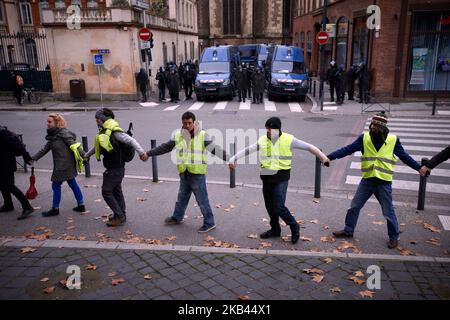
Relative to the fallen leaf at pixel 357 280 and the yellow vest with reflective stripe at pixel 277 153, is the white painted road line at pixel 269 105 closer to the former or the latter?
the yellow vest with reflective stripe at pixel 277 153

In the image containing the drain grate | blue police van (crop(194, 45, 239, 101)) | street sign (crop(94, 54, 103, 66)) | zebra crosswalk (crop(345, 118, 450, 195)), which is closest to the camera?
the drain grate

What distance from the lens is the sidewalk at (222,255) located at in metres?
4.64

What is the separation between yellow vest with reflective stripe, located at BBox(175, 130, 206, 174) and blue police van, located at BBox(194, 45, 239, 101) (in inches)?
626

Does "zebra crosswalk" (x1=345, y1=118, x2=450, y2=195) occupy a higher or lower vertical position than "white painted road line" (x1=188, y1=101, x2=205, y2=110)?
lower

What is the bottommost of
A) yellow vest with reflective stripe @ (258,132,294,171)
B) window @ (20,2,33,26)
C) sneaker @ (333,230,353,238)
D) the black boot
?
sneaker @ (333,230,353,238)

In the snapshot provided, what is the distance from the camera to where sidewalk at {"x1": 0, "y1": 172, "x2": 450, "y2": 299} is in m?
4.64

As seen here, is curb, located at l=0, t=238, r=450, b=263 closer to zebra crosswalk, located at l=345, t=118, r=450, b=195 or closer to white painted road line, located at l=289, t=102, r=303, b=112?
zebra crosswalk, located at l=345, t=118, r=450, b=195

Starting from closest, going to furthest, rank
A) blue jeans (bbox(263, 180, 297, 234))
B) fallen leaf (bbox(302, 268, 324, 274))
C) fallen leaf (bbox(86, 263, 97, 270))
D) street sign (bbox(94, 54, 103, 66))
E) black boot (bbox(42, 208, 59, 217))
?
fallen leaf (bbox(302, 268, 324, 274)) < fallen leaf (bbox(86, 263, 97, 270)) < blue jeans (bbox(263, 180, 297, 234)) < black boot (bbox(42, 208, 59, 217)) < street sign (bbox(94, 54, 103, 66))

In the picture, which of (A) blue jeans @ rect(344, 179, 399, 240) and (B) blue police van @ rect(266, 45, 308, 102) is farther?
(B) blue police van @ rect(266, 45, 308, 102)

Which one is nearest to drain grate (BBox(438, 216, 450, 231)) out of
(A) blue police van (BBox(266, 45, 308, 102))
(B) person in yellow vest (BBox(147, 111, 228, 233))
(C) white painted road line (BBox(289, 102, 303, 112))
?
(B) person in yellow vest (BBox(147, 111, 228, 233))

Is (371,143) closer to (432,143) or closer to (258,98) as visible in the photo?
(432,143)

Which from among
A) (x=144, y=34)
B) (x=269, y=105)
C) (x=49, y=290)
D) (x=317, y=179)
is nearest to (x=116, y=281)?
(x=49, y=290)

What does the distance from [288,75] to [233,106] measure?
356 cm

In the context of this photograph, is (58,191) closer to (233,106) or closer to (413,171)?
(413,171)
